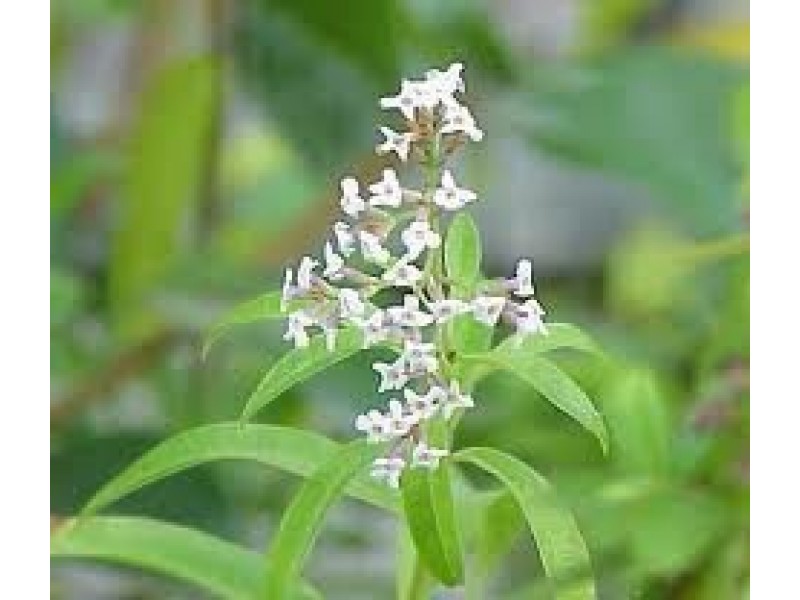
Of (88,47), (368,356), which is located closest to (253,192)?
(88,47)

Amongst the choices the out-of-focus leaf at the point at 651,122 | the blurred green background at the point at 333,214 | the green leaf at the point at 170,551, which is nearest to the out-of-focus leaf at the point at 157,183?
the blurred green background at the point at 333,214

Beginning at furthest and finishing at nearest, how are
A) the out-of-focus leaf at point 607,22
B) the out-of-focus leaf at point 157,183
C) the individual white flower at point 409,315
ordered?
the out-of-focus leaf at point 607,22 < the out-of-focus leaf at point 157,183 < the individual white flower at point 409,315

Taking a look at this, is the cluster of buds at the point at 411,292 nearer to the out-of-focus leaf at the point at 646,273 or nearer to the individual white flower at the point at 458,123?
the individual white flower at the point at 458,123

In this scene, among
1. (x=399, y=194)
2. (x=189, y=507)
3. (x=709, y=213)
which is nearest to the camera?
(x=399, y=194)

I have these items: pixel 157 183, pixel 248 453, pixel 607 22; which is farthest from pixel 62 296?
pixel 607 22

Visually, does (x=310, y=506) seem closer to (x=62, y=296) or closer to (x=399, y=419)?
(x=399, y=419)

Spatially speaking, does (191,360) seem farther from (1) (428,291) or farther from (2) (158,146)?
(1) (428,291)
